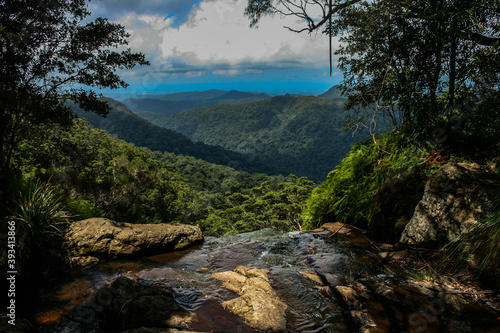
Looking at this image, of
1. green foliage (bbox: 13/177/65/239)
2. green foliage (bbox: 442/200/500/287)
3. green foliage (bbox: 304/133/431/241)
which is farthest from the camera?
green foliage (bbox: 304/133/431/241)

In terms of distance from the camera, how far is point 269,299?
3.91 meters

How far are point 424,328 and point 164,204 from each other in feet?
80.9

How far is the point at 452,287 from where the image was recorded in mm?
3881

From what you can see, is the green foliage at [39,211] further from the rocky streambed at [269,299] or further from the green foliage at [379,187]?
the green foliage at [379,187]

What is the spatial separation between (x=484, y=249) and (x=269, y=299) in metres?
2.98

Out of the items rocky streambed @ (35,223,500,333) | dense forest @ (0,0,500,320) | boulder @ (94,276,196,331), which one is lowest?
rocky streambed @ (35,223,500,333)

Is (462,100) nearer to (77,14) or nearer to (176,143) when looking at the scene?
(77,14)

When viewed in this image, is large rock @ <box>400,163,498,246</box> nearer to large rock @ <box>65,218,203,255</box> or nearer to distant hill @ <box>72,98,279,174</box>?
large rock @ <box>65,218,203,255</box>

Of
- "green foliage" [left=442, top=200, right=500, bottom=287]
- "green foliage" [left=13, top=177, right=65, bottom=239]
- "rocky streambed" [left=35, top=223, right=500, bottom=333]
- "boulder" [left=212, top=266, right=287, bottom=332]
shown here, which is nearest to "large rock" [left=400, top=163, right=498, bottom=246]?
"green foliage" [left=442, top=200, right=500, bottom=287]

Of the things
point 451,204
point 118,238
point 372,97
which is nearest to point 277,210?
point 372,97

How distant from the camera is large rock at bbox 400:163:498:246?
4270mm

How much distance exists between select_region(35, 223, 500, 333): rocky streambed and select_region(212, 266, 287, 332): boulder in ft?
0.05

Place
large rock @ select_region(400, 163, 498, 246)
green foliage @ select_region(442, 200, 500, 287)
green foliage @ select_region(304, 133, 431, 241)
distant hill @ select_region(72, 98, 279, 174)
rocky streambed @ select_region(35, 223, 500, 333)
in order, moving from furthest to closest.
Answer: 1. distant hill @ select_region(72, 98, 279, 174)
2. green foliage @ select_region(304, 133, 431, 241)
3. large rock @ select_region(400, 163, 498, 246)
4. rocky streambed @ select_region(35, 223, 500, 333)
5. green foliage @ select_region(442, 200, 500, 287)

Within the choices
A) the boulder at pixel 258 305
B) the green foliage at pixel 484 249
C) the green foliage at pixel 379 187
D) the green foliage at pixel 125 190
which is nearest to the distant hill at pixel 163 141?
the green foliage at pixel 125 190
